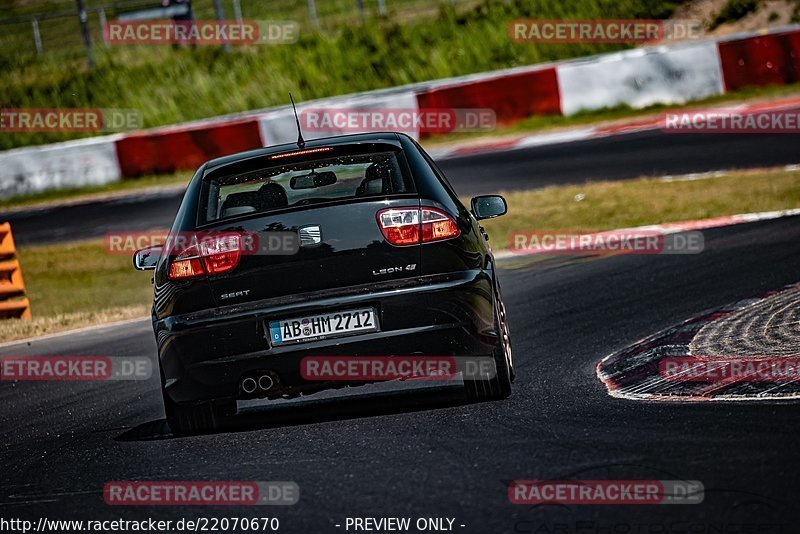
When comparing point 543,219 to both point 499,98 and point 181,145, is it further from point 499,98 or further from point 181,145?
point 181,145

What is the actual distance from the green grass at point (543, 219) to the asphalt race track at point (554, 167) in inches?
34.1

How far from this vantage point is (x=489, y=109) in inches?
944

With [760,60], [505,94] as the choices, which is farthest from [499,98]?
[760,60]

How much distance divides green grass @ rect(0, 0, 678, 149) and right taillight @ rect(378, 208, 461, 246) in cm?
2327

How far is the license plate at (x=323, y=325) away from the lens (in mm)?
5910

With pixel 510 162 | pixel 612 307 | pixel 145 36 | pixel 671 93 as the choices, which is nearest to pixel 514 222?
pixel 510 162

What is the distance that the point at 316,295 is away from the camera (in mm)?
5922

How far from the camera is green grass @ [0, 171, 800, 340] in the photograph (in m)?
13.2

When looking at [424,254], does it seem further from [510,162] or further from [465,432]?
[510,162]

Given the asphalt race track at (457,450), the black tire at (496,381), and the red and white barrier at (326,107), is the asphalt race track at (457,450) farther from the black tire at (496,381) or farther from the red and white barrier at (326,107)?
the red and white barrier at (326,107)

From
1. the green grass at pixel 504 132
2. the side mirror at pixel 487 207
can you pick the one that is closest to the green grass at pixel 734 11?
the green grass at pixel 504 132

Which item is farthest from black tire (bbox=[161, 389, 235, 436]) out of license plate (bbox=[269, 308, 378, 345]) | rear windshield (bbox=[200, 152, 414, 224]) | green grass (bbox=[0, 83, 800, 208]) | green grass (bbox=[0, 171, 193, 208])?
green grass (bbox=[0, 171, 193, 208])

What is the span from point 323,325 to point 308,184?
925mm

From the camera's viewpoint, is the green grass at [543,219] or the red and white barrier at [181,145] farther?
the red and white barrier at [181,145]
